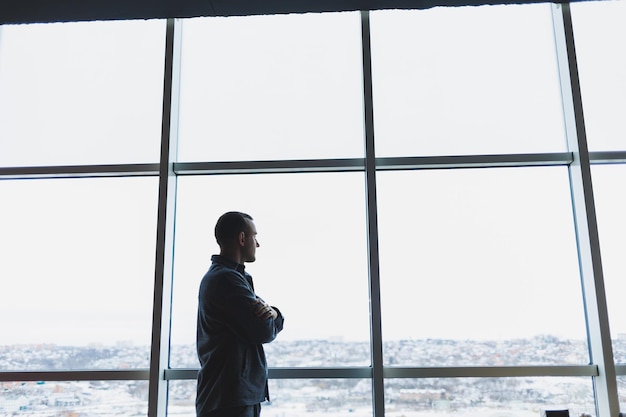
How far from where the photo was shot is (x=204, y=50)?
2859mm

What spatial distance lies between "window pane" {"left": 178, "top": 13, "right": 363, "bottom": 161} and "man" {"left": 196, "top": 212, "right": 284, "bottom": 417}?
83cm

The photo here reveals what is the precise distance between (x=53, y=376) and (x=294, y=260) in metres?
1.30

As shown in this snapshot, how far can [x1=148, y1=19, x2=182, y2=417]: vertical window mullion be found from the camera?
2.48 meters

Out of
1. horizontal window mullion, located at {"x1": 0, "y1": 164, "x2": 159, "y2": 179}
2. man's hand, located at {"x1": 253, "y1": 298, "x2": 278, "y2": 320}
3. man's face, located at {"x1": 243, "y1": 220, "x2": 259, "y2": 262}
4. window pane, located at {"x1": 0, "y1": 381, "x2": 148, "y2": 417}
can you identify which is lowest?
window pane, located at {"x1": 0, "y1": 381, "x2": 148, "y2": 417}

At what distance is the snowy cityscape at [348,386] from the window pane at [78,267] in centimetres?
4

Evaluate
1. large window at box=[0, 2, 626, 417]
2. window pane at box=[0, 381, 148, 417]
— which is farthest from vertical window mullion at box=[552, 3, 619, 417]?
window pane at box=[0, 381, 148, 417]

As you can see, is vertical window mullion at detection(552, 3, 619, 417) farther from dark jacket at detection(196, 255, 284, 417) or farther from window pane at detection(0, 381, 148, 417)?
window pane at detection(0, 381, 148, 417)

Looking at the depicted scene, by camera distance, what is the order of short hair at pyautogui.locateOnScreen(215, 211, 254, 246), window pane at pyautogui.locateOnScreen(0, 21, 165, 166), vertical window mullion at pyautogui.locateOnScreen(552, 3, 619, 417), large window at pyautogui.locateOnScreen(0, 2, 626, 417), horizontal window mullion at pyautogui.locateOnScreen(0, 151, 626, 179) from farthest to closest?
window pane at pyautogui.locateOnScreen(0, 21, 165, 166) → horizontal window mullion at pyautogui.locateOnScreen(0, 151, 626, 179) → large window at pyautogui.locateOnScreen(0, 2, 626, 417) → vertical window mullion at pyautogui.locateOnScreen(552, 3, 619, 417) → short hair at pyautogui.locateOnScreen(215, 211, 254, 246)

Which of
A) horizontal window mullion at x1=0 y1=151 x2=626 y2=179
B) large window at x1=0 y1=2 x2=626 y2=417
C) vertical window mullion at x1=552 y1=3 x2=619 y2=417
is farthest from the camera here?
horizontal window mullion at x1=0 y1=151 x2=626 y2=179

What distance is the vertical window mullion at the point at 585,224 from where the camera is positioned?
2.39m

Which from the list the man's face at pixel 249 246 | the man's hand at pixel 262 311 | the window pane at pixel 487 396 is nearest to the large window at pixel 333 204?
the window pane at pixel 487 396

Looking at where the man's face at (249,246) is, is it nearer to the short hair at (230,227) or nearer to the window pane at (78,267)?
the short hair at (230,227)

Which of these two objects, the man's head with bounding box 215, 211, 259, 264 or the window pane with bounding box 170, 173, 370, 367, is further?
the window pane with bounding box 170, 173, 370, 367

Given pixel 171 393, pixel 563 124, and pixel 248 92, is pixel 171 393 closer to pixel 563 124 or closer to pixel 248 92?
pixel 248 92
